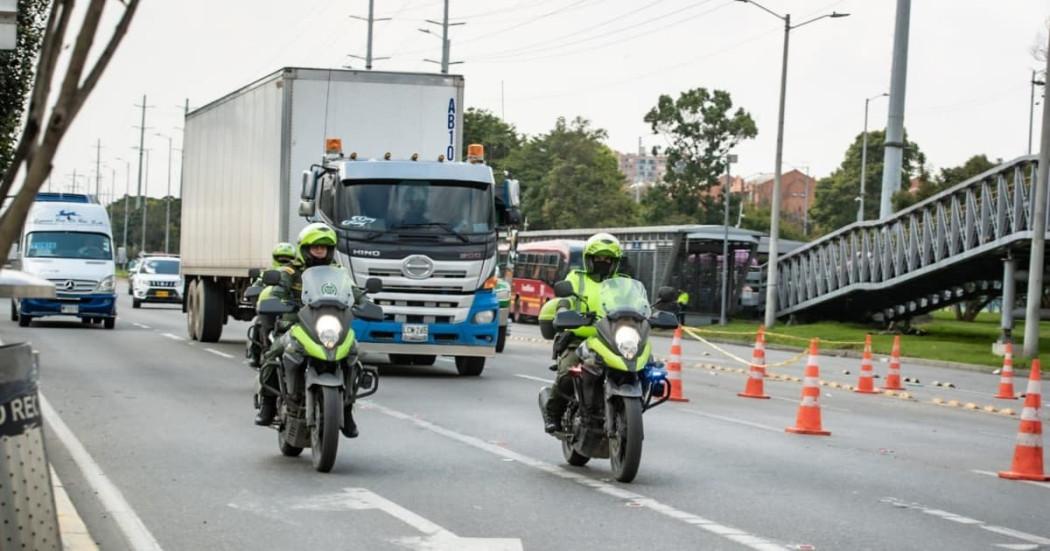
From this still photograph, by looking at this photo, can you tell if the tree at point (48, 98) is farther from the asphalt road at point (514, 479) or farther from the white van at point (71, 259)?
the white van at point (71, 259)

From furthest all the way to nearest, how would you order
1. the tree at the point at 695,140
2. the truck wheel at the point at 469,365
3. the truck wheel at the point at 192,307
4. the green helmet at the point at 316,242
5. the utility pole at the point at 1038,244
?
the tree at the point at 695,140, the utility pole at the point at 1038,244, the truck wheel at the point at 192,307, the truck wheel at the point at 469,365, the green helmet at the point at 316,242

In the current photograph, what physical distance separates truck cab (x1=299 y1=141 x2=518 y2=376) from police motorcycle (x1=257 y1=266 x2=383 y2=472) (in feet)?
29.3

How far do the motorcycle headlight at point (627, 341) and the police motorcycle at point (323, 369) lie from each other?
1709mm

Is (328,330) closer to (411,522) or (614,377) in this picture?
(614,377)

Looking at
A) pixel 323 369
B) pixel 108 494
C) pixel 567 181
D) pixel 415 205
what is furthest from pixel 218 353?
pixel 567 181

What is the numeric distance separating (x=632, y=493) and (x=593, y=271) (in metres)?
1.82

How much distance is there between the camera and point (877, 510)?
10297 mm

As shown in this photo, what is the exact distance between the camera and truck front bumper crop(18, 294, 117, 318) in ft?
109

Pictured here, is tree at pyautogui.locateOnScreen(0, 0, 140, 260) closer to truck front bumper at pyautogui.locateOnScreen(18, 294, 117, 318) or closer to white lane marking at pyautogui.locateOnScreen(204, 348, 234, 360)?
white lane marking at pyautogui.locateOnScreen(204, 348, 234, 360)

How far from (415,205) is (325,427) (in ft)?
34.2

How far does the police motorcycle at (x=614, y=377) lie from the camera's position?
35.5 ft

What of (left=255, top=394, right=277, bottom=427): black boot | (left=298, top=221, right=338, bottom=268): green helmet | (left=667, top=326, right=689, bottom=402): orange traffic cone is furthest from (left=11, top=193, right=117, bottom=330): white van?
(left=298, top=221, right=338, bottom=268): green helmet

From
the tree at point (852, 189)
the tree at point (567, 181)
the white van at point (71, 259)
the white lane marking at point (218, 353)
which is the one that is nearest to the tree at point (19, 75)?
the white van at point (71, 259)

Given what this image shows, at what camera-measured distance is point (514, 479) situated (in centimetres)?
1120
